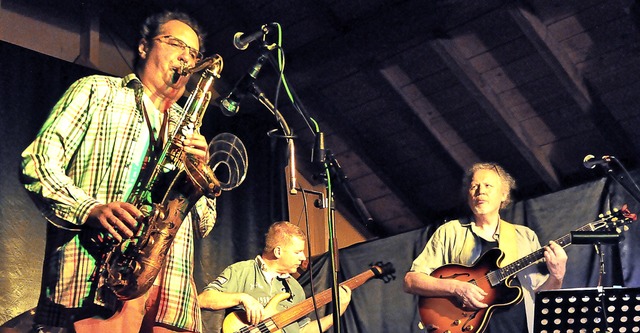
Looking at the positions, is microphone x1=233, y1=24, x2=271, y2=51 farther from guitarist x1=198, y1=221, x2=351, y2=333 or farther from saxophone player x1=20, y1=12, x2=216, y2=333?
guitarist x1=198, y1=221, x2=351, y2=333

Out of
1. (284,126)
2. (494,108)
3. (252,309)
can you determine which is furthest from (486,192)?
(284,126)

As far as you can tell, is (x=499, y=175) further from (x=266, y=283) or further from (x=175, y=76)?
(x=175, y=76)

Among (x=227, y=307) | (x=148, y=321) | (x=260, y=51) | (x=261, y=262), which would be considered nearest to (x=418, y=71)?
(x=261, y=262)

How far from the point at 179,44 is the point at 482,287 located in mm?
2860

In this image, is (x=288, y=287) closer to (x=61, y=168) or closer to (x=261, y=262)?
(x=261, y=262)

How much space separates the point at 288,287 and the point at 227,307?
0.56 meters

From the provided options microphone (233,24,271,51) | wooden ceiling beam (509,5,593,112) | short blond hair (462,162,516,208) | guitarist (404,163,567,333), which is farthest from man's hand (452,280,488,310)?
microphone (233,24,271,51)

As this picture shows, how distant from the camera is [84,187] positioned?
2.78m

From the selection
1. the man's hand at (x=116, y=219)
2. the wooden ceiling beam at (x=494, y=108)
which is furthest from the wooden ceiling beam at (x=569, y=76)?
the man's hand at (x=116, y=219)

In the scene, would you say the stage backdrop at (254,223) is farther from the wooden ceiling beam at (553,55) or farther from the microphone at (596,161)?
the microphone at (596,161)

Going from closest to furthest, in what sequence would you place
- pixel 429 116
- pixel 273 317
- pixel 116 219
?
1. pixel 116 219
2. pixel 273 317
3. pixel 429 116

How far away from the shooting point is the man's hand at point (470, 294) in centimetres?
530

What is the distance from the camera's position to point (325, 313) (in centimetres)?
668

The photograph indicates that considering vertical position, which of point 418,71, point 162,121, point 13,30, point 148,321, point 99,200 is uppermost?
point 418,71
